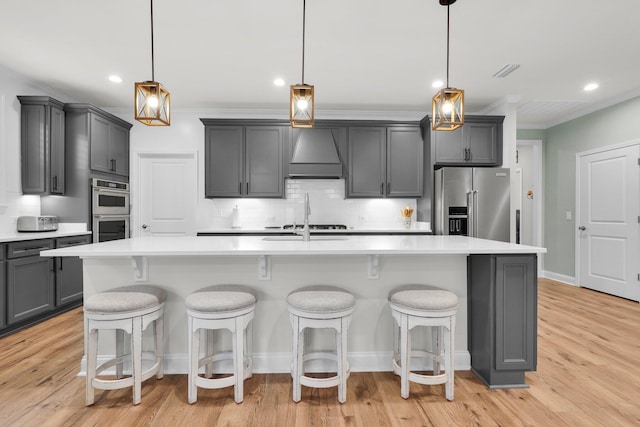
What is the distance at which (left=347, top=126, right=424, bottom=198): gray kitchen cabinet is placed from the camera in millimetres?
4691

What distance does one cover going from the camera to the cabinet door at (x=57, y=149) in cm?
381

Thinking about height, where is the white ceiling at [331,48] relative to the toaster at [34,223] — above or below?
above

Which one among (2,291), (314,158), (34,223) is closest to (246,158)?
(314,158)

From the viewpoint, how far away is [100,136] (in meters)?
4.20

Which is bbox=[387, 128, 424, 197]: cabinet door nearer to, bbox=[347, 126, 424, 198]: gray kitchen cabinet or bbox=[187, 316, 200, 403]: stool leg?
bbox=[347, 126, 424, 198]: gray kitchen cabinet

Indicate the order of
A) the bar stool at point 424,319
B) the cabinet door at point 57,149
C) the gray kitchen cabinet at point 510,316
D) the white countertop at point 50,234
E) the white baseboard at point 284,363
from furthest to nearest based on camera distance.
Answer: the cabinet door at point 57,149
the white countertop at point 50,234
the white baseboard at point 284,363
the gray kitchen cabinet at point 510,316
the bar stool at point 424,319

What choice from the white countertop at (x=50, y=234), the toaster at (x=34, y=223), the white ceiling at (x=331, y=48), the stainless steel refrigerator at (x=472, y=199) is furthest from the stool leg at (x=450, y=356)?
the toaster at (x=34, y=223)

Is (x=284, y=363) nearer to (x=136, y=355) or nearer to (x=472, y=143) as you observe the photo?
(x=136, y=355)

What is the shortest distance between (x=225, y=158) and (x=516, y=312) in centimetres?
392

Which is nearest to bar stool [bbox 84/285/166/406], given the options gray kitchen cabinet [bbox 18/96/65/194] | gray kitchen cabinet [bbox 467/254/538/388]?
gray kitchen cabinet [bbox 467/254/538/388]

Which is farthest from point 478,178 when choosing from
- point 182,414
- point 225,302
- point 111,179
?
point 111,179

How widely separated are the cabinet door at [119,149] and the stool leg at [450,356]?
15.0 ft

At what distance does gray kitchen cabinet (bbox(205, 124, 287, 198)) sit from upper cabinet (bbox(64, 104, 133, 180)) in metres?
1.23

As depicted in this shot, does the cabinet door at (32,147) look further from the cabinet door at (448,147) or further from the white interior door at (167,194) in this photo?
the cabinet door at (448,147)
